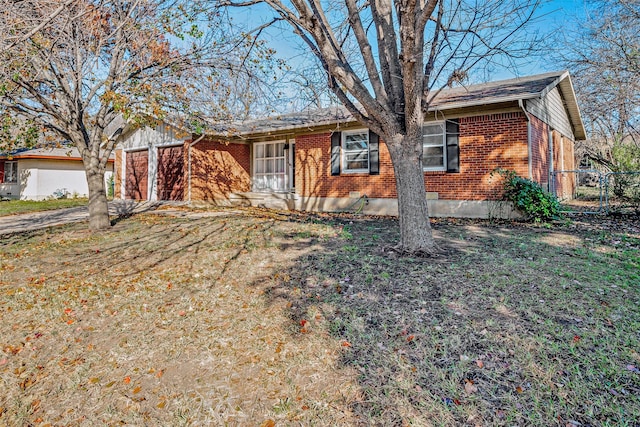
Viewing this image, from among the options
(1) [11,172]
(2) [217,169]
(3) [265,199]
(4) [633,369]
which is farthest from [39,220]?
(1) [11,172]

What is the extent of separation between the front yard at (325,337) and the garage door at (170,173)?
9043 mm

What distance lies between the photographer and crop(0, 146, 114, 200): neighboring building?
20.6 meters

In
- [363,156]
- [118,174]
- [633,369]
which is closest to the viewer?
[633,369]

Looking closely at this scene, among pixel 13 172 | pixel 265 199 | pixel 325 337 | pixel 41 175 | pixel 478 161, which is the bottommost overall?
pixel 325 337

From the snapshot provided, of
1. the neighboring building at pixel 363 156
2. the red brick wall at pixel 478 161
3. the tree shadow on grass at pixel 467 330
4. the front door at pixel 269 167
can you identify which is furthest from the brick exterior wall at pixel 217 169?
the tree shadow on grass at pixel 467 330

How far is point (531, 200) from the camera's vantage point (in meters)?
8.80

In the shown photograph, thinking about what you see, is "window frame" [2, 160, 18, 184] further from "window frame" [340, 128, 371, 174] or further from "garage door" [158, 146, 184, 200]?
"window frame" [340, 128, 371, 174]

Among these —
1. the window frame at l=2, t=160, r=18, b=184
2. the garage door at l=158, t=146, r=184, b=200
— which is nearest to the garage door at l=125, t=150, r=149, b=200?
the garage door at l=158, t=146, r=184, b=200

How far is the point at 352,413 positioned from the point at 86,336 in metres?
2.84

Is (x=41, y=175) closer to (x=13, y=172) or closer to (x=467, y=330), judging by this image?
(x=13, y=172)

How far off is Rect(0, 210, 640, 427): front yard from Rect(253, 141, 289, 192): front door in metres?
9.12

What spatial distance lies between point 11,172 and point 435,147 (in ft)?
80.5

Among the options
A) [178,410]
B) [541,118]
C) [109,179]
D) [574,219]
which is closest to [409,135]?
[178,410]

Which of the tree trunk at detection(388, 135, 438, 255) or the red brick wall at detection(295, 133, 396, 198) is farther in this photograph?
the red brick wall at detection(295, 133, 396, 198)
